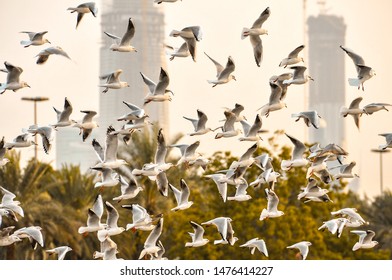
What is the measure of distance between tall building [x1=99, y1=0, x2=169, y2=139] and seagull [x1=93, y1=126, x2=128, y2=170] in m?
53.9

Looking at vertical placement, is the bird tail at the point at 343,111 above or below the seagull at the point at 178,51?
below

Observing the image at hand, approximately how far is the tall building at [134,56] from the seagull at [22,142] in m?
54.1

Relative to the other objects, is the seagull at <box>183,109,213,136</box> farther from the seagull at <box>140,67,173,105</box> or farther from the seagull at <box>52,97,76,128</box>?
the seagull at <box>52,97,76,128</box>

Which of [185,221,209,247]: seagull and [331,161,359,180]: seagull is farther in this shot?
[185,221,209,247]: seagull

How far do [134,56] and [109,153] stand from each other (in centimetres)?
6740

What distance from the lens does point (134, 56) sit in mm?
90000

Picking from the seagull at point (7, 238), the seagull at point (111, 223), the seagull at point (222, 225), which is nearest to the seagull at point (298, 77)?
the seagull at point (222, 225)

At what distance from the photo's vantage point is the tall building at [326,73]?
12312 cm

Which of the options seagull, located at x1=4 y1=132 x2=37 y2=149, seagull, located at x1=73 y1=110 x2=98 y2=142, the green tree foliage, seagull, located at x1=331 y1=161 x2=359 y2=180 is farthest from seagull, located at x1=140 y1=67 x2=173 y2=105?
the green tree foliage

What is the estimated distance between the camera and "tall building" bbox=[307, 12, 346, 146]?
12312 centimetres

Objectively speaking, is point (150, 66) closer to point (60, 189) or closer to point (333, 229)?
point (60, 189)

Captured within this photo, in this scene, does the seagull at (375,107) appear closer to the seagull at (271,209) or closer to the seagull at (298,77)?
the seagull at (298,77)
